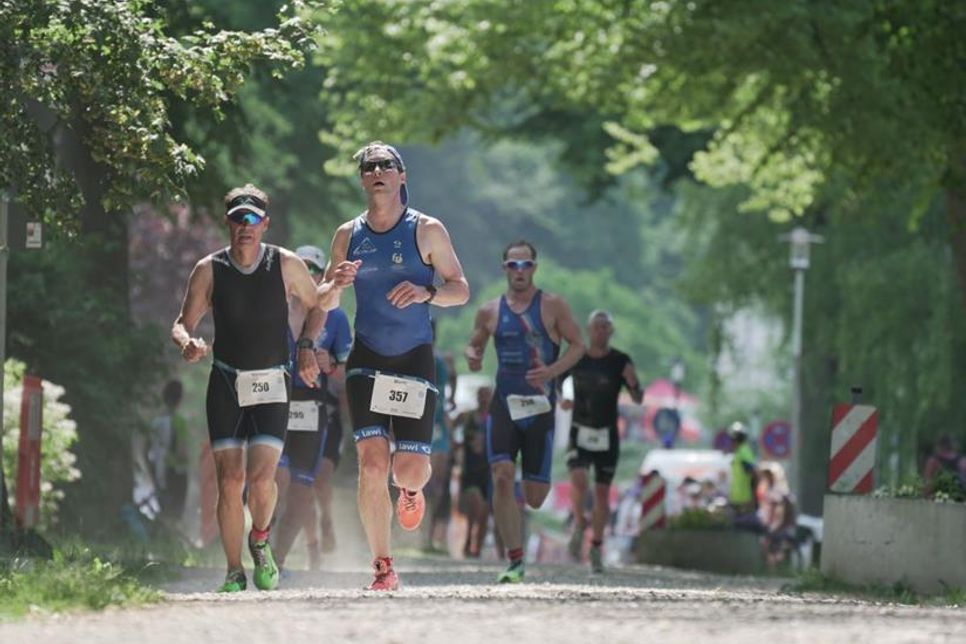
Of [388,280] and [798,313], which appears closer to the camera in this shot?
[388,280]

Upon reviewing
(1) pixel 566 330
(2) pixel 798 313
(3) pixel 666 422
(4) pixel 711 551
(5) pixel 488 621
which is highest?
(2) pixel 798 313

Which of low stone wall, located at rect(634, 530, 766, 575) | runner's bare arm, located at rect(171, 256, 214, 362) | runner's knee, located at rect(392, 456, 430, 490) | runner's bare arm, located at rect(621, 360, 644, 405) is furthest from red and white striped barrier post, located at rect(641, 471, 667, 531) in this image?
runner's bare arm, located at rect(171, 256, 214, 362)

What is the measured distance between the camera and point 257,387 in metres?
13.9

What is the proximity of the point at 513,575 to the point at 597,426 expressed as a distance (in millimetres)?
4690

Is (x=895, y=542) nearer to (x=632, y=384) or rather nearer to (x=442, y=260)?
(x=632, y=384)

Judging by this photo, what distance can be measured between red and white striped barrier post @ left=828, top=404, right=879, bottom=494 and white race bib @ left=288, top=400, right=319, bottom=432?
4116 mm

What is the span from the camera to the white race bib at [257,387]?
1385cm

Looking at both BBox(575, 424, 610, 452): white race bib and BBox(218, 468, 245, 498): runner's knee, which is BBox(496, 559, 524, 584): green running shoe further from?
BBox(575, 424, 610, 452): white race bib

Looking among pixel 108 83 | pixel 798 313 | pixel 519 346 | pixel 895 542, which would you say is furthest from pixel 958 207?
pixel 798 313

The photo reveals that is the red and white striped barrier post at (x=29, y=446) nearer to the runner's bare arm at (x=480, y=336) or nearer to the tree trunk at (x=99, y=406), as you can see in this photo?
the runner's bare arm at (x=480, y=336)

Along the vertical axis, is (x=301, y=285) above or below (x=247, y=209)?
below

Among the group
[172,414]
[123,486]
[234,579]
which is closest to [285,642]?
[234,579]

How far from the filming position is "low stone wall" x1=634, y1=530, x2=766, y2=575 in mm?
27375

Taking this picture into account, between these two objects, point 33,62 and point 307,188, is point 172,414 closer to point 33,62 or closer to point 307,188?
point 33,62
